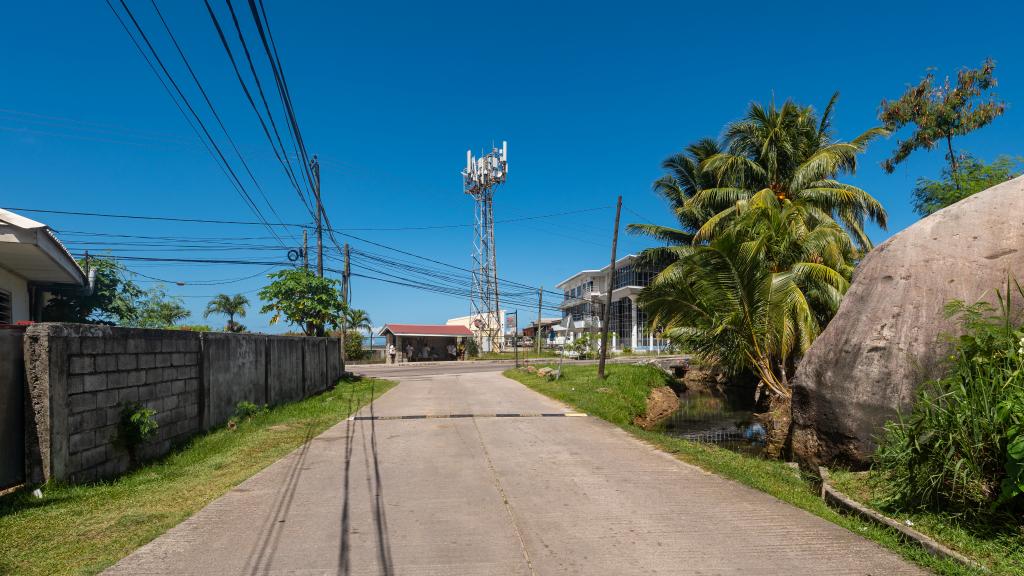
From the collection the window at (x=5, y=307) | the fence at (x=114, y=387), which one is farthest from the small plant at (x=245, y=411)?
the window at (x=5, y=307)

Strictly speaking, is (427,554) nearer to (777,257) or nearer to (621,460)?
(621,460)

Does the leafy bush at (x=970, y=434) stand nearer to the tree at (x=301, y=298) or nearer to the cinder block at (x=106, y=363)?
the cinder block at (x=106, y=363)

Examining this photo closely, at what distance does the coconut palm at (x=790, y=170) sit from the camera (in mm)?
21453

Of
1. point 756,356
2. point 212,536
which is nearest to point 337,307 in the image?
point 756,356

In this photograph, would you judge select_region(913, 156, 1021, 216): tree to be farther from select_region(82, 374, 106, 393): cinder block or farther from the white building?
the white building

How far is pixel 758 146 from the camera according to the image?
80.4 ft

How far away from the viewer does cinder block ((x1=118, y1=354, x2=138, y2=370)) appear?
7.01 metres

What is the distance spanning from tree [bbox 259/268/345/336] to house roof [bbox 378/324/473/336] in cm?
2774

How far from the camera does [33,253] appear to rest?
8.84 metres

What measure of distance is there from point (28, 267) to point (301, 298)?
1060 cm

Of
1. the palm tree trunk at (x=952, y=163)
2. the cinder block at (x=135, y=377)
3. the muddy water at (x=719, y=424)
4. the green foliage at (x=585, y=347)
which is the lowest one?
the muddy water at (x=719, y=424)

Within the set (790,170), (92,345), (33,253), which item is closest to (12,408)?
(92,345)

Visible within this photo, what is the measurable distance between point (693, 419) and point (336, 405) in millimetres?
10446

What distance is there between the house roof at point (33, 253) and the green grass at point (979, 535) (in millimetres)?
10975
